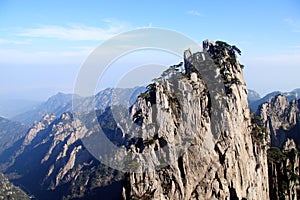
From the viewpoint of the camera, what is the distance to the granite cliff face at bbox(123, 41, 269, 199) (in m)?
43.9

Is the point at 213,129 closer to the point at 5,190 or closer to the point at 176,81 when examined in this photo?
the point at 176,81

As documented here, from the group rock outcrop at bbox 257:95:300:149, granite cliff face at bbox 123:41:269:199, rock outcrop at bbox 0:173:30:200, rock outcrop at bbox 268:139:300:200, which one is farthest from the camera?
rock outcrop at bbox 0:173:30:200

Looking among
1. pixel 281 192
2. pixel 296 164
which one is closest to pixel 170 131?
pixel 281 192

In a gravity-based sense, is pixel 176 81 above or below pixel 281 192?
above

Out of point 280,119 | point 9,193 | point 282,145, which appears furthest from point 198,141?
point 9,193

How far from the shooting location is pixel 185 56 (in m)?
55.3

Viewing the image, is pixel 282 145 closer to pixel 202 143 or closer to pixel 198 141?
pixel 202 143

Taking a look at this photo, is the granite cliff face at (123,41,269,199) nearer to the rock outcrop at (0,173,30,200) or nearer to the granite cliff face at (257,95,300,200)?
the granite cliff face at (257,95,300,200)

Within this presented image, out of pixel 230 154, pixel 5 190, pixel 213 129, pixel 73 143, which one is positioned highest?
pixel 213 129

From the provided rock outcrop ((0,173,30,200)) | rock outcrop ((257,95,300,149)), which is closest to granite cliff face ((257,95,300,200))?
rock outcrop ((257,95,300,149))

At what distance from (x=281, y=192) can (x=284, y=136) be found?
33996mm

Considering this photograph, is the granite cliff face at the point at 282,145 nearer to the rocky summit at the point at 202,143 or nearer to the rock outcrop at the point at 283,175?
the rock outcrop at the point at 283,175

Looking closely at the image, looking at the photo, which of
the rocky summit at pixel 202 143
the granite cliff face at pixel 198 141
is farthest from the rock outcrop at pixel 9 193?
the granite cliff face at pixel 198 141

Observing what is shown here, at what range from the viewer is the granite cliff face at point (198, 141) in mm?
43938
